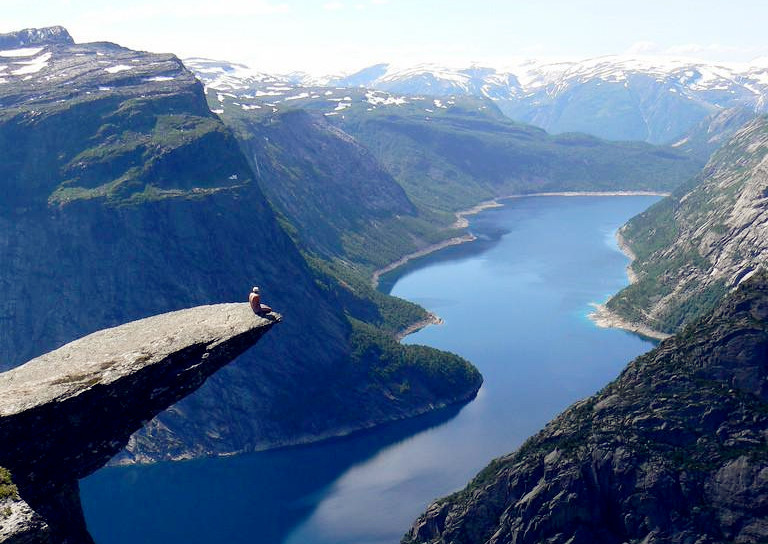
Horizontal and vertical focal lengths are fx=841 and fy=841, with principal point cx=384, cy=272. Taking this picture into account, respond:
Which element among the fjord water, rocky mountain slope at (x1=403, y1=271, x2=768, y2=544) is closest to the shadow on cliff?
the fjord water

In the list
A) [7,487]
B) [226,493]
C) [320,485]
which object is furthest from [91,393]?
[226,493]

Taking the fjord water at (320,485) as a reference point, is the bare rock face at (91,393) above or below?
above

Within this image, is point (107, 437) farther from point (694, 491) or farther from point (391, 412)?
point (391, 412)

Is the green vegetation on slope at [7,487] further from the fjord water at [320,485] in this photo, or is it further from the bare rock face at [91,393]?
the fjord water at [320,485]

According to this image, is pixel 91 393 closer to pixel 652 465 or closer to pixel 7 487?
pixel 7 487

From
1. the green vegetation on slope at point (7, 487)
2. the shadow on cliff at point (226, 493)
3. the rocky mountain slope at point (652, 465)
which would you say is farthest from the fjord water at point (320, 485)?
the green vegetation on slope at point (7, 487)
